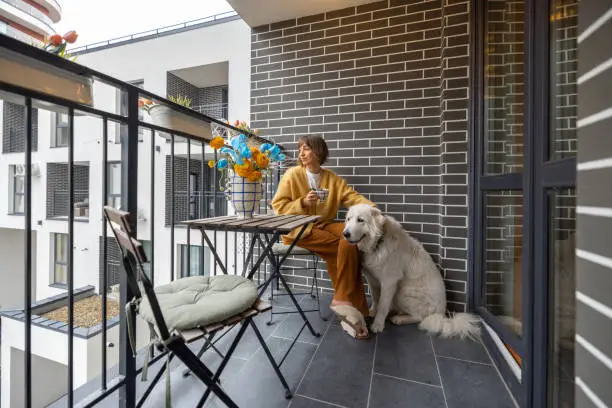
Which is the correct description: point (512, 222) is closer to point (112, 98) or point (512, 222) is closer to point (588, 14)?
point (588, 14)

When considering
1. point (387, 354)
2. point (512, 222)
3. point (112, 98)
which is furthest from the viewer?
point (112, 98)

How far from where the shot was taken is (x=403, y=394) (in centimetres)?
123

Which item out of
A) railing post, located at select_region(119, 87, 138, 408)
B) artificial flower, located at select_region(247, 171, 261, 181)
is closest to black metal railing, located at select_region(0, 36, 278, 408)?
railing post, located at select_region(119, 87, 138, 408)

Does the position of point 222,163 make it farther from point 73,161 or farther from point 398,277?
point 398,277

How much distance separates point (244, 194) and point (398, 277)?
1163mm

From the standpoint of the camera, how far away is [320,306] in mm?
2266

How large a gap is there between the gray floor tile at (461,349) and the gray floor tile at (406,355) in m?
0.06

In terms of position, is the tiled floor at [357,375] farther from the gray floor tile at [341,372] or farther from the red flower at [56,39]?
the red flower at [56,39]

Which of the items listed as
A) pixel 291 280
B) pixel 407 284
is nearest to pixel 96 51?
pixel 291 280

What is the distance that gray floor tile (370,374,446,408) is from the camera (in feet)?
3.84

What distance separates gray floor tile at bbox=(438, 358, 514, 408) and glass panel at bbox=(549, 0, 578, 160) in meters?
1.08

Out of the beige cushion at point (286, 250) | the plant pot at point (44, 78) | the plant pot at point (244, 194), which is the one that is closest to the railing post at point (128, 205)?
the plant pot at point (44, 78)

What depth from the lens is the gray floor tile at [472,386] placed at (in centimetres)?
117

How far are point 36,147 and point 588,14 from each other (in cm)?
1048
